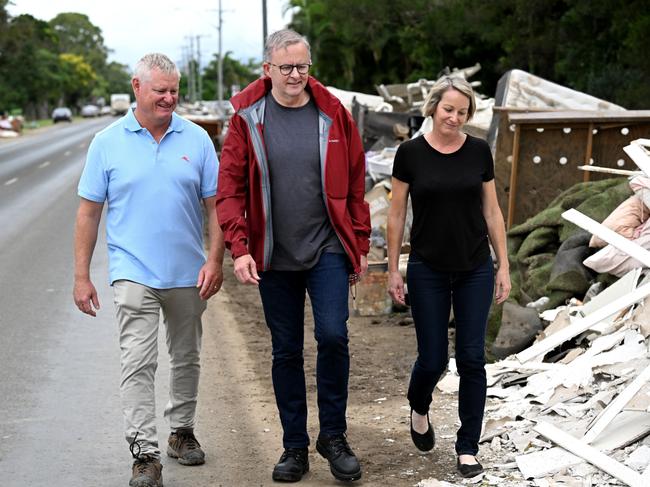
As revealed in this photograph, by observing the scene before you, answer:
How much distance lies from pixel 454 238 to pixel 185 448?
1.78 m

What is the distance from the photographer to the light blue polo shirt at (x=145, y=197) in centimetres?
543

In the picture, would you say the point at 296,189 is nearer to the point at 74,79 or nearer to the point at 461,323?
the point at 461,323

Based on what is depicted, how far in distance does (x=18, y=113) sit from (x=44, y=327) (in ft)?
271

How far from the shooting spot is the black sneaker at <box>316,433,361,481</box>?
537 centimetres

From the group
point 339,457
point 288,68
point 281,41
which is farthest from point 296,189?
point 339,457

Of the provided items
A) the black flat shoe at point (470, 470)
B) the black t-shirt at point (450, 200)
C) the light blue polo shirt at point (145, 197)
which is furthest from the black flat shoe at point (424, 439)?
the light blue polo shirt at point (145, 197)

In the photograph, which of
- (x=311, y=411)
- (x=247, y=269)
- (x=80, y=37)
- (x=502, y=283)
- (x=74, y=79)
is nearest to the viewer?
(x=247, y=269)

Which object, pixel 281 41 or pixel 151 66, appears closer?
pixel 281 41

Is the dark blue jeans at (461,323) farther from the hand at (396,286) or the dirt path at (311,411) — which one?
the dirt path at (311,411)

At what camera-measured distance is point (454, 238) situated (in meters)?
5.34

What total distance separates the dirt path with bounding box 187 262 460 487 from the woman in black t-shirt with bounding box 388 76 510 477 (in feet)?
1.55

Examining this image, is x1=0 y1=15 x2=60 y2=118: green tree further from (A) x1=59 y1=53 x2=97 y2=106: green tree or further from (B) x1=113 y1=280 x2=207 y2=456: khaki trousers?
(B) x1=113 y1=280 x2=207 y2=456: khaki trousers

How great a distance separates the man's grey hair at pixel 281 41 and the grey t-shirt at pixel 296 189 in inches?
8.7

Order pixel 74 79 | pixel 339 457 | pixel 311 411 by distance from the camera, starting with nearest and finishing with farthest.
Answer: pixel 339 457
pixel 311 411
pixel 74 79
